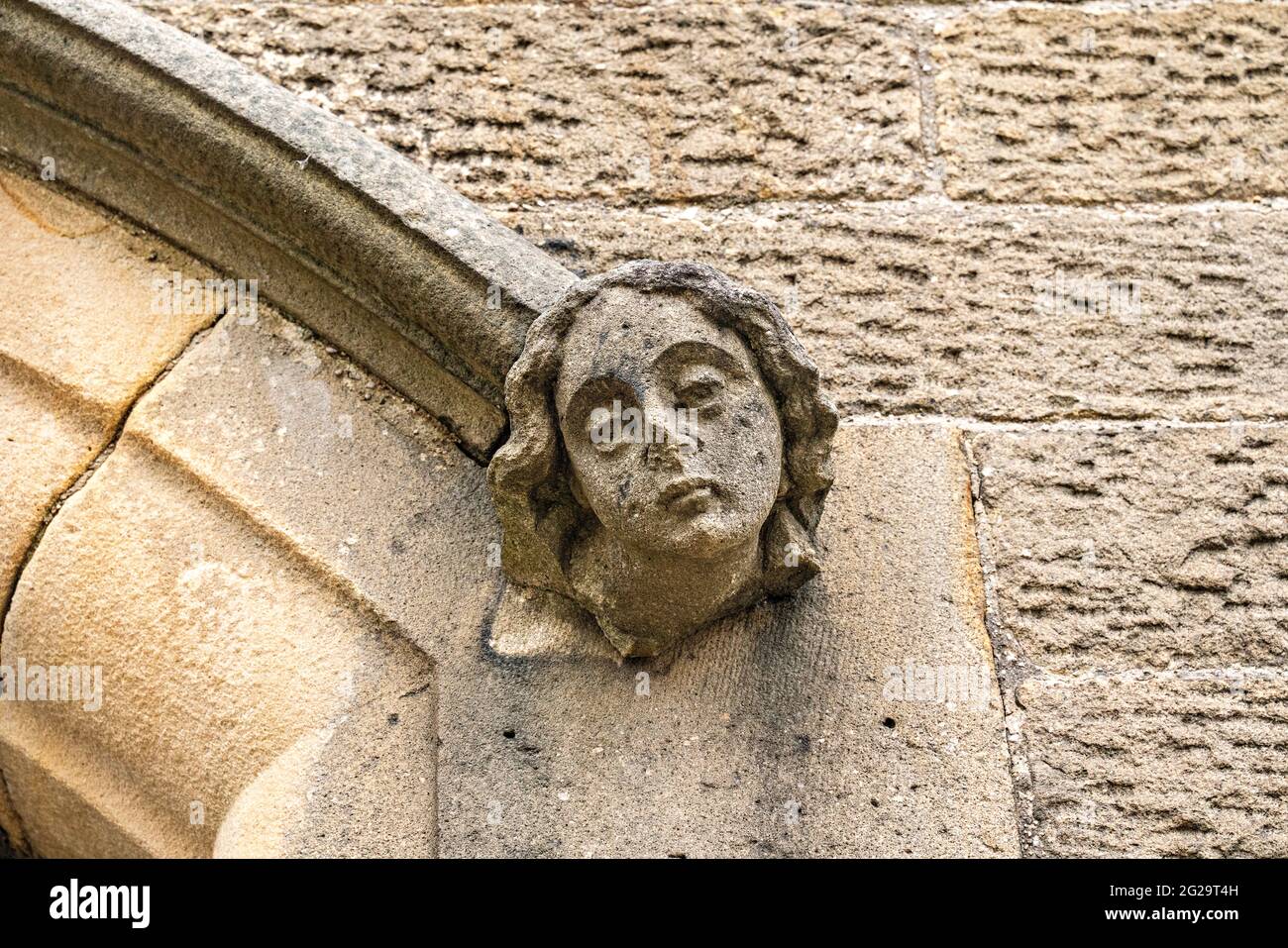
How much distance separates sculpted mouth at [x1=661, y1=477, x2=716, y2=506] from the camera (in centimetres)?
175

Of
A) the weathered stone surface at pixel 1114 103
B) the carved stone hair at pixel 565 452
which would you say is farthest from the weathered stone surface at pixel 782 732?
the weathered stone surface at pixel 1114 103

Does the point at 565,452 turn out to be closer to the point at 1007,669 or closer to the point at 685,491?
the point at 685,491

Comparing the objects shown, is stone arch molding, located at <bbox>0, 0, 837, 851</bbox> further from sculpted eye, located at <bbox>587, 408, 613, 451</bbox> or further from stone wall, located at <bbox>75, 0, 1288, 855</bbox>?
stone wall, located at <bbox>75, 0, 1288, 855</bbox>

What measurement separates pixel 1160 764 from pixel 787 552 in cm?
57

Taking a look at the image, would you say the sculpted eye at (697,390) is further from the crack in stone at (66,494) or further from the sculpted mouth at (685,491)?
the crack in stone at (66,494)

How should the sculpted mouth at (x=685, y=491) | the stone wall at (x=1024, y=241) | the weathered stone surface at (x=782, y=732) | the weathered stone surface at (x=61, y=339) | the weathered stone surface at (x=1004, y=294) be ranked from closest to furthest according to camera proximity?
1. the sculpted mouth at (x=685, y=491)
2. the weathered stone surface at (x=782, y=732)
3. the stone wall at (x=1024, y=241)
4. the weathered stone surface at (x=61, y=339)
5. the weathered stone surface at (x=1004, y=294)

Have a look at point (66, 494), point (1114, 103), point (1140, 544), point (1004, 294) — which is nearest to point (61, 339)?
point (66, 494)

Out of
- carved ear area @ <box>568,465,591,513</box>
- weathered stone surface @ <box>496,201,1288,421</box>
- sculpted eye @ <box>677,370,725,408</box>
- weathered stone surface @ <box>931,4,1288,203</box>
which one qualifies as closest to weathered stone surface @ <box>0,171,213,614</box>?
weathered stone surface @ <box>496,201,1288,421</box>

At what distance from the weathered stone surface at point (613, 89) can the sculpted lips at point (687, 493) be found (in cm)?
81

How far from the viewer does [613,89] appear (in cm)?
252

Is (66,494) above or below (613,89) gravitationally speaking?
below

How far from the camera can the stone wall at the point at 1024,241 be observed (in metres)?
2.02

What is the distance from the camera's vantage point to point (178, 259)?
2.29 metres

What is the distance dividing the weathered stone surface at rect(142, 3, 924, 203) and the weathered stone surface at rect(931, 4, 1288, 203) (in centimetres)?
10
